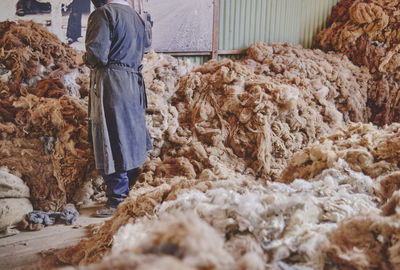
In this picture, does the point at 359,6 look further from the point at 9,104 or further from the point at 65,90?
the point at 9,104

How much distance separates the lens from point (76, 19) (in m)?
4.28

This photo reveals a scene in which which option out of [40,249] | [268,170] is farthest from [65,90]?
[268,170]

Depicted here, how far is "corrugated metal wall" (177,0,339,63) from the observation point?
500 cm

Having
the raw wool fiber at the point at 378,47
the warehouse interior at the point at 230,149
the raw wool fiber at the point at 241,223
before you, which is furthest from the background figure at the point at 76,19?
the raw wool fiber at the point at 378,47

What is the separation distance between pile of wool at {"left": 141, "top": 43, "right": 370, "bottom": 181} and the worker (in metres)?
0.40

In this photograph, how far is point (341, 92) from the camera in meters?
4.29

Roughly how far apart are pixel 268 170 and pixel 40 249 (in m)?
2.32

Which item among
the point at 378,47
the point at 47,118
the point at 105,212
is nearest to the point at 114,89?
the point at 47,118

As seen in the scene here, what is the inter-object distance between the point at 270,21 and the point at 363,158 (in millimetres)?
4407

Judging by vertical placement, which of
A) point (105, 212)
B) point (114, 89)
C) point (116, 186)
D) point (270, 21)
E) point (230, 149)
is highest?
point (270, 21)

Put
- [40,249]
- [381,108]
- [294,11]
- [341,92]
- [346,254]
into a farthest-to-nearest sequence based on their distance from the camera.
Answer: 1. [294,11]
2. [381,108]
3. [341,92]
4. [40,249]
5. [346,254]

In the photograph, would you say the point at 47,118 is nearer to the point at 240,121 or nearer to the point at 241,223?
the point at 240,121

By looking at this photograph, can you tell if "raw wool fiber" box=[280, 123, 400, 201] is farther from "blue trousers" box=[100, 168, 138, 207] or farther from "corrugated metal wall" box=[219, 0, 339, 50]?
"corrugated metal wall" box=[219, 0, 339, 50]

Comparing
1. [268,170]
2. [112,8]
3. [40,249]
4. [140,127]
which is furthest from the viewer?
[268,170]
